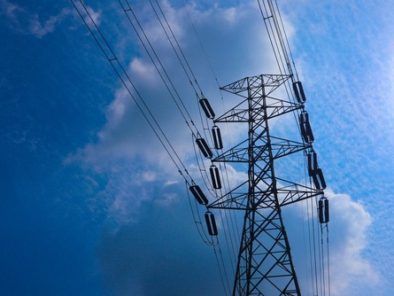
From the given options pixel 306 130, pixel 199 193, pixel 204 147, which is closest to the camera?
pixel 199 193

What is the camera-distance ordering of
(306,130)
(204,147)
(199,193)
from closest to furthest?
(199,193)
(204,147)
(306,130)

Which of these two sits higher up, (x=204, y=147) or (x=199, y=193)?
(x=204, y=147)

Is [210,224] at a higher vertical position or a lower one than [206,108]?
lower

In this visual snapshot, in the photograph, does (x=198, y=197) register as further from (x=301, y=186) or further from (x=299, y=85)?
(x=299, y=85)

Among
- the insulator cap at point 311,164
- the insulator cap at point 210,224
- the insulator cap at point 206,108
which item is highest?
the insulator cap at point 206,108

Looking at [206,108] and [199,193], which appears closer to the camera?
[199,193]

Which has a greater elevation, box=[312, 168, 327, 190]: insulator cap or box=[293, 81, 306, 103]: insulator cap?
box=[293, 81, 306, 103]: insulator cap

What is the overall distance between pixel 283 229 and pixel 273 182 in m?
2.14

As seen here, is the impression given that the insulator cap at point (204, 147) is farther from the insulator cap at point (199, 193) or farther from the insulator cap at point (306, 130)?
the insulator cap at point (306, 130)

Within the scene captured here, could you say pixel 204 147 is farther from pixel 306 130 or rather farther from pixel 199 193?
pixel 306 130

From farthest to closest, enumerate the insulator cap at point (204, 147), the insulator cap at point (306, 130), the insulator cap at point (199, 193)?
the insulator cap at point (306, 130), the insulator cap at point (204, 147), the insulator cap at point (199, 193)

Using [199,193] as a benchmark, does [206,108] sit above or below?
above

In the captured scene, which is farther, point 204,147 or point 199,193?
point 204,147

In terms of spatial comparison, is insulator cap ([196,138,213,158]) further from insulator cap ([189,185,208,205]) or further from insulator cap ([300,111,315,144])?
insulator cap ([300,111,315,144])
